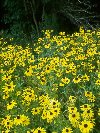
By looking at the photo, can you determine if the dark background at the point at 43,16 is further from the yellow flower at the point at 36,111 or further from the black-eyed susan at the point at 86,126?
the black-eyed susan at the point at 86,126

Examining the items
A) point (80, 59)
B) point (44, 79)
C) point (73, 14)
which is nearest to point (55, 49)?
point (80, 59)

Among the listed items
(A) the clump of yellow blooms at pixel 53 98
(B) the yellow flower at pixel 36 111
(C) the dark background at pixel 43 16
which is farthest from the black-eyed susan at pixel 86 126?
(C) the dark background at pixel 43 16

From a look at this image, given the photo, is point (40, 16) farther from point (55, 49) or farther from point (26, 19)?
point (55, 49)

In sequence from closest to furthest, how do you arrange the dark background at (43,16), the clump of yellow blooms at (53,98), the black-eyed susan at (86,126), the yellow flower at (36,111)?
the black-eyed susan at (86,126), the clump of yellow blooms at (53,98), the yellow flower at (36,111), the dark background at (43,16)

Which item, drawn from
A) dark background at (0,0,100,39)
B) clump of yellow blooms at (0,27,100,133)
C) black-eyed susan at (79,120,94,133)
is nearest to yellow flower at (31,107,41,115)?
clump of yellow blooms at (0,27,100,133)

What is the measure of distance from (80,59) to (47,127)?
1691 mm

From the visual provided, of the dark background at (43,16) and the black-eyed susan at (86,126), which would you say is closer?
the black-eyed susan at (86,126)

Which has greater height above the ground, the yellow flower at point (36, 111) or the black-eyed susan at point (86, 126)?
the black-eyed susan at point (86, 126)

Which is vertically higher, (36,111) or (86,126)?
(86,126)

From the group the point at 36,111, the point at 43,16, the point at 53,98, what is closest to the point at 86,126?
the point at 53,98

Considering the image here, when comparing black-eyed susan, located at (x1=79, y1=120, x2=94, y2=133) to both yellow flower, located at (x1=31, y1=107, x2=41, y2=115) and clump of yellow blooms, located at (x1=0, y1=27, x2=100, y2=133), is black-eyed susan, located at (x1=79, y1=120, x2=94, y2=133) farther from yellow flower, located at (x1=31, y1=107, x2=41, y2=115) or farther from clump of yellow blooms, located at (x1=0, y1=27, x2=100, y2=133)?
yellow flower, located at (x1=31, y1=107, x2=41, y2=115)

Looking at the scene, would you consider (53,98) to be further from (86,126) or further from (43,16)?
(43,16)

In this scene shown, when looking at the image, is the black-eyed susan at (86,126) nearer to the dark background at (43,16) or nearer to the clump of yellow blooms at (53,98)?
the clump of yellow blooms at (53,98)

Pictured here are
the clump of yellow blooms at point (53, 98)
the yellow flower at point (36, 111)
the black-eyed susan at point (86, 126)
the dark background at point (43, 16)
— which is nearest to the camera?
the black-eyed susan at point (86, 126)
